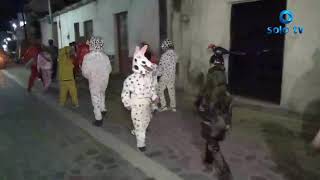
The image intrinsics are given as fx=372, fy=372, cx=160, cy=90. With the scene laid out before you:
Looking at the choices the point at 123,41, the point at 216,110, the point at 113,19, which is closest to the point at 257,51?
the point at 216,110

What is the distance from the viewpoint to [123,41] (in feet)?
54.7

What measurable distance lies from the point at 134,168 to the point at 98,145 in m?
1.33

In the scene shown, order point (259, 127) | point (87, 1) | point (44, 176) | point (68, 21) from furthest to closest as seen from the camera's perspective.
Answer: point (68, 21)
point (87, 1)
point (259, 127)
point (44, 176)

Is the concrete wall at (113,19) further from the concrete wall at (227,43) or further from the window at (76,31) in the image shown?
the concrete wall at (227,43)

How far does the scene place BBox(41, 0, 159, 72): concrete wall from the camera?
13409 mm

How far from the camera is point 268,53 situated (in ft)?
28.6

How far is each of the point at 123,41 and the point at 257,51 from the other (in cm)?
870

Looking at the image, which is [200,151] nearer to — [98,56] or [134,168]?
[134,168]

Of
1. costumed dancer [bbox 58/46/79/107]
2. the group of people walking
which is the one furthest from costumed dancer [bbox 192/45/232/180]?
costumed dancer [bbox 58/46/79/107]

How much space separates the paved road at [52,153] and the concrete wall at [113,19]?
596 centimetres

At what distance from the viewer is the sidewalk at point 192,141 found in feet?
16.0

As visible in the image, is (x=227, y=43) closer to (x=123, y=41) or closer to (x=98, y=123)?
(x=98, y=123)

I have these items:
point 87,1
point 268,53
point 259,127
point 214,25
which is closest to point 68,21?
point 87,1

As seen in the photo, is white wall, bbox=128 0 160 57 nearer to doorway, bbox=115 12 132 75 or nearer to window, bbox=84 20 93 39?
doorway, bbox=115 12 132 75
